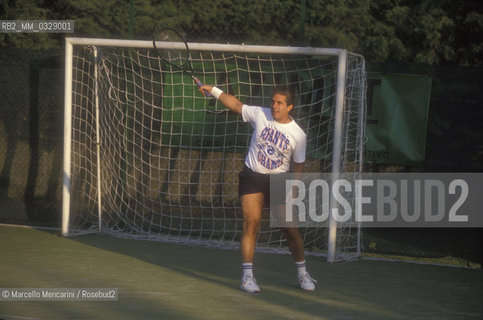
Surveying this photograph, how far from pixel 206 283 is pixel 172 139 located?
10.6 feet

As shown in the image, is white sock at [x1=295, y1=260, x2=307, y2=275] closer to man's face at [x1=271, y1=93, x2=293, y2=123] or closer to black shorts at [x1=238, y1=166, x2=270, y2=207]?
black shorts at [x1=238, y1=166, x2=270, y2=207]

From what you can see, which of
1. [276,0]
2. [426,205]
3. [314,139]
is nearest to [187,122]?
[314,139]

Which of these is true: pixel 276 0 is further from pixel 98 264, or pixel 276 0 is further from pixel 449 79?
pixel 98 264

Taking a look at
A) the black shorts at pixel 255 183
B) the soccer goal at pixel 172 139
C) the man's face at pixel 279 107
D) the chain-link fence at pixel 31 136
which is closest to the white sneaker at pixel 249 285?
the black shorts at pixel 255 183

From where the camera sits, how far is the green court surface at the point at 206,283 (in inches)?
260

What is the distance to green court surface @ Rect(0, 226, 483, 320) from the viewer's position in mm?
6613

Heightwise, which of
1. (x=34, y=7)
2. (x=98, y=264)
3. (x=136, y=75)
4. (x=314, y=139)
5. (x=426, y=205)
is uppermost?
(x=34, y=7)

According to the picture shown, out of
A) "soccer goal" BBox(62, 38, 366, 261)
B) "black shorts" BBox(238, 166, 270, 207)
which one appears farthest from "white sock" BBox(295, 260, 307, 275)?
"soccer goal" BBox(62, 38, 366, 261)

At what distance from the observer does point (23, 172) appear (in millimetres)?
11562

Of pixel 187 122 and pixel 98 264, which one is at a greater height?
pixel 187 122

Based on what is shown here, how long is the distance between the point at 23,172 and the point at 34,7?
4.09 m

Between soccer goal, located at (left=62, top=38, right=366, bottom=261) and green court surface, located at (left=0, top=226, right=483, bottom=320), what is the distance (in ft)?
2.06

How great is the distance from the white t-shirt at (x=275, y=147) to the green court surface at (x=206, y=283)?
1193 mm

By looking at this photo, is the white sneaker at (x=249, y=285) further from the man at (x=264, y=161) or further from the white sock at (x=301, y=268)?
the white sock at (x=301, y=268)
